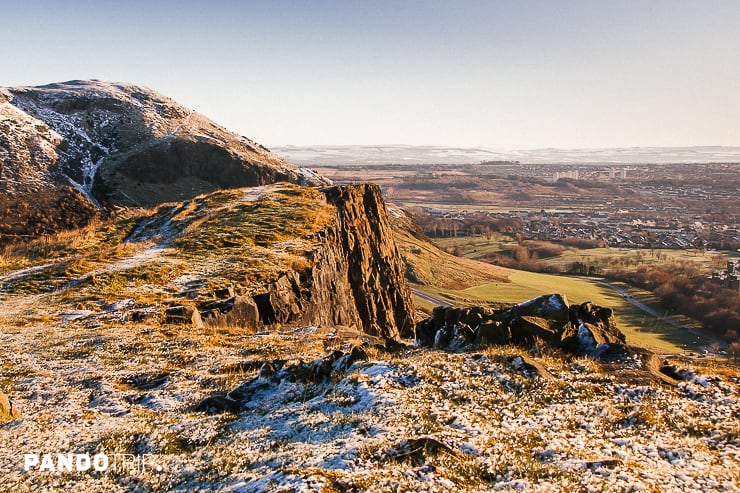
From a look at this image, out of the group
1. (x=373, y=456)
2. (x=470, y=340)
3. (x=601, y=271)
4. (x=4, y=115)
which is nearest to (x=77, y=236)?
(x=470, y=340)

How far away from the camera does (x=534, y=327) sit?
1538cm

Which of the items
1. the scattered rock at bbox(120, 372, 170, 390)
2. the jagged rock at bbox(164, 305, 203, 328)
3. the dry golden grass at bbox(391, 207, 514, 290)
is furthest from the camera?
the dry golden grass at bbox(391, 207, 514, 290)

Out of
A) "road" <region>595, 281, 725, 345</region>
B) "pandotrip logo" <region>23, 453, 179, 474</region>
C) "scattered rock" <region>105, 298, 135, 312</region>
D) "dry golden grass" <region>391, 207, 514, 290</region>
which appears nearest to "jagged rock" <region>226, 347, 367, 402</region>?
"pandotrip logo" <region>23, 453, 179, 474</region>

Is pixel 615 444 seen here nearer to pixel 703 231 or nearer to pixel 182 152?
pixel 182 152

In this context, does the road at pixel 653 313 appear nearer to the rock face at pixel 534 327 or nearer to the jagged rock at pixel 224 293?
the rock face at pixel 534 327

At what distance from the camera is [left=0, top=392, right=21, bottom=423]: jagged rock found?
10766 millimetres

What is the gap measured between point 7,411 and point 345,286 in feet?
73.8

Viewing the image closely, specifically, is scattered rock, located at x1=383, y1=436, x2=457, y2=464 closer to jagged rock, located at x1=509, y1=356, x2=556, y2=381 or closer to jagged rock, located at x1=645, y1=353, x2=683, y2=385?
jagged rock, located at x1=509, y1=356, x2=556, y2=381

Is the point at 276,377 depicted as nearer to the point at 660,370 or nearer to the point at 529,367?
the point at 529,367

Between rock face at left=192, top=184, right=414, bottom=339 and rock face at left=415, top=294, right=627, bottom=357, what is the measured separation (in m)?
8.11

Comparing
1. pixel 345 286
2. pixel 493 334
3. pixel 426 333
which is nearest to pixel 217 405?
pixel 426 333

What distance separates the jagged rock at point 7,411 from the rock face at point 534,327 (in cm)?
1186

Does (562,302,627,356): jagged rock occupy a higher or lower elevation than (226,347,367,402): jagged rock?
higher

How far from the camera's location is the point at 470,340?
1563 cm
